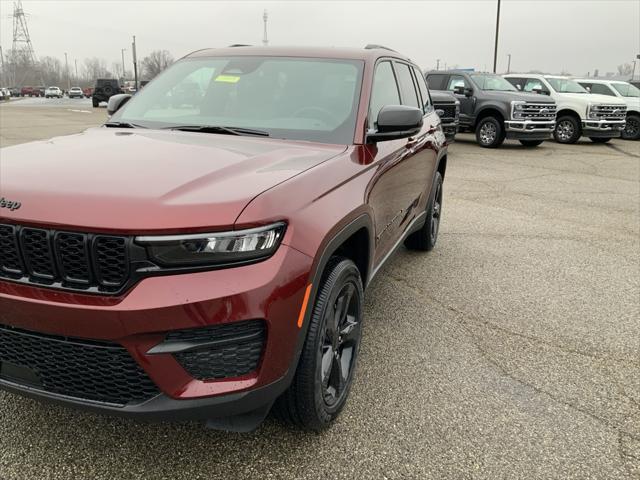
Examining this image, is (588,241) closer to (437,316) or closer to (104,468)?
(437,316)

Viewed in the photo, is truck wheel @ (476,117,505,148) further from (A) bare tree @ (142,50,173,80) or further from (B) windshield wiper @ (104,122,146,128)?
(A) bare tree @ (142,50,173,80)

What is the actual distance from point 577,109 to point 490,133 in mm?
3187

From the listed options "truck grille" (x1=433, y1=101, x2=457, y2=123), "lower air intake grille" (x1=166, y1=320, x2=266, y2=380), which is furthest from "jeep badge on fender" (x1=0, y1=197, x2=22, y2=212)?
"truck grille" (x1=433, y1=101, x2=457, y2=123)

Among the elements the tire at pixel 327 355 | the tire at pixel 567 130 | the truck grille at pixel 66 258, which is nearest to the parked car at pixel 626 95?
the tire at pixel 567 130

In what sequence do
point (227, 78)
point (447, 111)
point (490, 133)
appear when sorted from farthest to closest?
point (490, 133)
point (447, 111)
point (227, 78)

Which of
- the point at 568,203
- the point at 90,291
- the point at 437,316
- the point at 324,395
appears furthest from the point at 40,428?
the point at 568,203

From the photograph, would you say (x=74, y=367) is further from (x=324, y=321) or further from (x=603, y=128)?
→ (x=603, y=128)

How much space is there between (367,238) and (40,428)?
1.81 m

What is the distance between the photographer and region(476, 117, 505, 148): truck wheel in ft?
49.3

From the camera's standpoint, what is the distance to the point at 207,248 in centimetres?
195

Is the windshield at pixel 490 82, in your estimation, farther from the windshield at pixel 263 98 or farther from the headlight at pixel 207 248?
the headlight at pixel 207 248

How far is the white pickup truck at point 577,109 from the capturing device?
1606cm

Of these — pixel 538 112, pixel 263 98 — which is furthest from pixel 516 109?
pixel 263 98

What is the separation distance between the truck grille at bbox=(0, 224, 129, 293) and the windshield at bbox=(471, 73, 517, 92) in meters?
14.8
